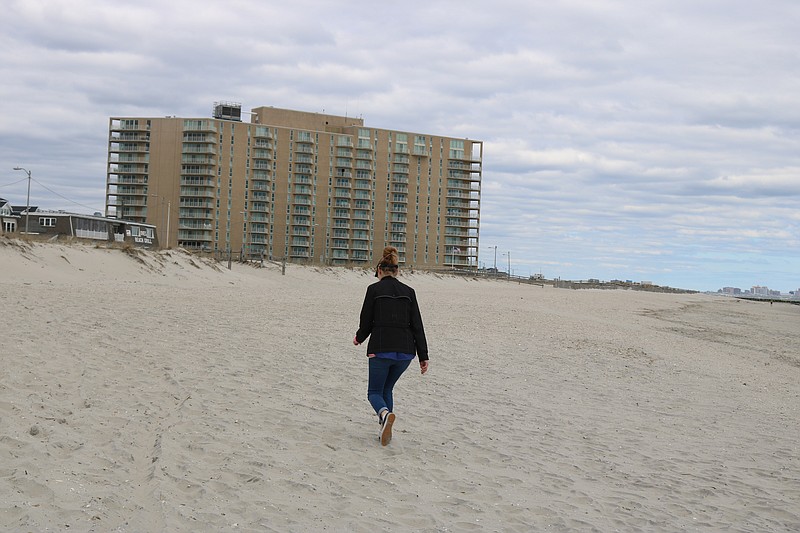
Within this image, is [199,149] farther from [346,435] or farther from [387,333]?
[387,333]

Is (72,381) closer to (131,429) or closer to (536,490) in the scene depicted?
(131,429)

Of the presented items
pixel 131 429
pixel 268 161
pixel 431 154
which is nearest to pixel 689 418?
pixel 131 429

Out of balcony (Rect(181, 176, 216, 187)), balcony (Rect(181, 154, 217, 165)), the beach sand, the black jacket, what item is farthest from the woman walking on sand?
balcony (Rect(181, 154, 217, 165))

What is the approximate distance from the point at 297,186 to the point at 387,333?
116 meters

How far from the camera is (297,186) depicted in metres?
122

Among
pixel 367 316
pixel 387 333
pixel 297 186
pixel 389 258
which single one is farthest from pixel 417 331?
pixel 297 186

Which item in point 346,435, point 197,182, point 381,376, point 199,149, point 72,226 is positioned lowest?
point 346,435

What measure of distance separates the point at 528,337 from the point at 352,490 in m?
12.4

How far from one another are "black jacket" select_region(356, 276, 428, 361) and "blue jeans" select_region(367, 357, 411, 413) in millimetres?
138

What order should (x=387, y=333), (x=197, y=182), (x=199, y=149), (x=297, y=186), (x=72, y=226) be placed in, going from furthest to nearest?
(x=297, y=186)
(x=197, y=182)
(x=199, y=149)
(x=72, y=226)
(x=387, y=333)

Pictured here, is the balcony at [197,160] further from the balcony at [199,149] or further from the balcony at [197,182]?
the balcony at [197,182]

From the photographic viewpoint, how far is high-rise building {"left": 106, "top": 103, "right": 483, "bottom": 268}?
115 m

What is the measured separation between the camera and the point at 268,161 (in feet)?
391

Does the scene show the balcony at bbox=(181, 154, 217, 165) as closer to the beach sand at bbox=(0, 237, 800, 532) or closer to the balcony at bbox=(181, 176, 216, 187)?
the balcony at bbox=(181, 176, 216, 187)
